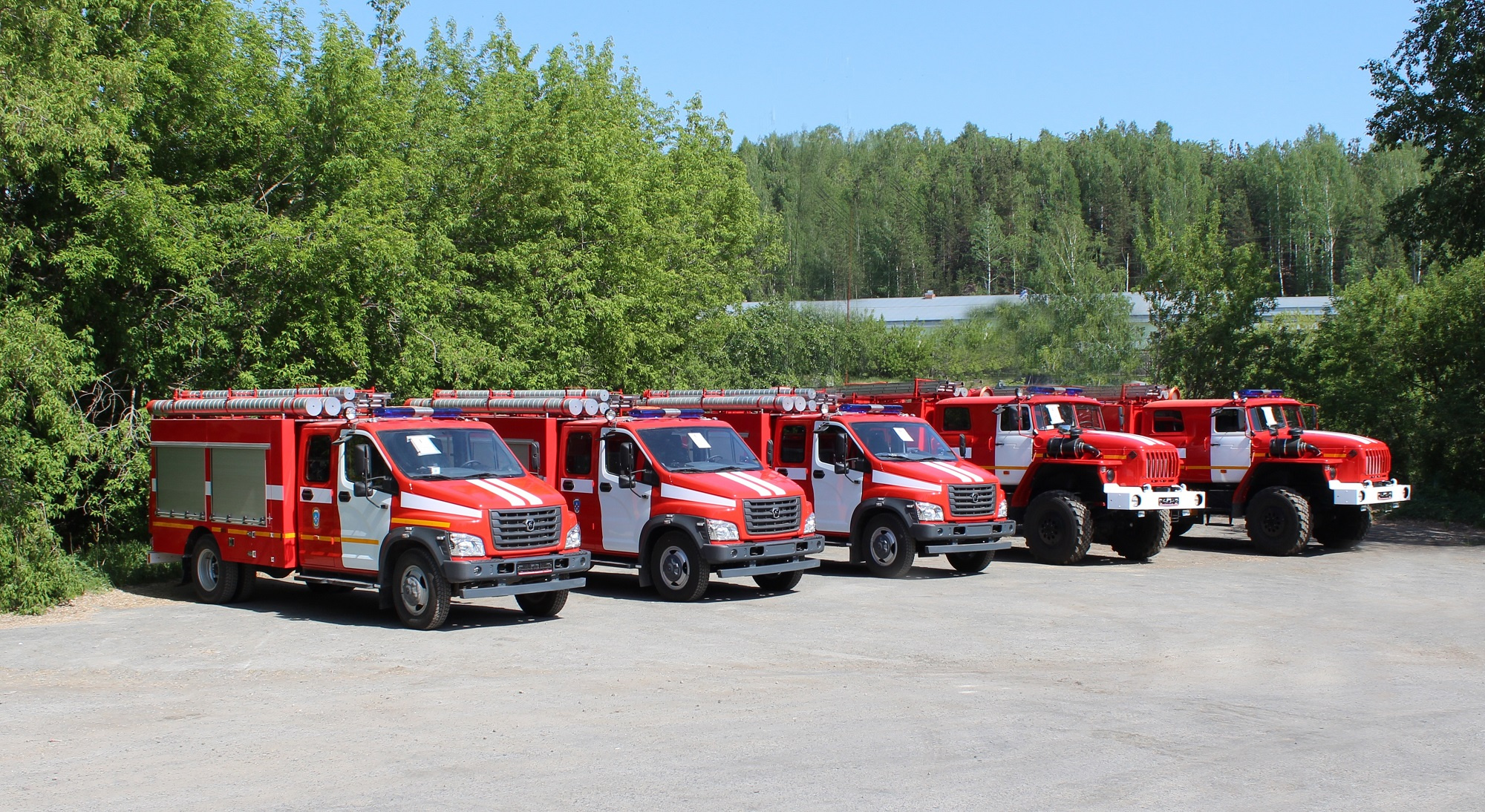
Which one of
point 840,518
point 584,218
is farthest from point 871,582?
point 584,218

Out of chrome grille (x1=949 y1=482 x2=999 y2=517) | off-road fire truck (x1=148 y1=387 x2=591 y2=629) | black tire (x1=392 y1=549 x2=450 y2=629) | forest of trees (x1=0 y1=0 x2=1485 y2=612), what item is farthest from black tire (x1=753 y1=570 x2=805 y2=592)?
forest of trees (x1=0 y1=0 x2=1485 y2=612)

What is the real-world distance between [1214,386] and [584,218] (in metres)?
20.4

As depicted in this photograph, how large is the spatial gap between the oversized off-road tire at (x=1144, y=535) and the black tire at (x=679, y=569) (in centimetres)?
778

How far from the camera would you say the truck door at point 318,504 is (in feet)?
44.7

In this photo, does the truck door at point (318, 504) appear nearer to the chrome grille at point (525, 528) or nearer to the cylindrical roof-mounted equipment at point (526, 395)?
the chrome grille at point (525, 528)

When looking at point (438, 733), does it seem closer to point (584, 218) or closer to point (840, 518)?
point (840, 518)

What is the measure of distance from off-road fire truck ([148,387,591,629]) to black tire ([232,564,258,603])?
2 centimetres

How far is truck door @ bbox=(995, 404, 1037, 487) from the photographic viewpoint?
66.3 feet

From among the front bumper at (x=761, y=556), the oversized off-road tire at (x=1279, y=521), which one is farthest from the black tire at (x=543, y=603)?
the oversized off-road tire at (x=1279, y=521)

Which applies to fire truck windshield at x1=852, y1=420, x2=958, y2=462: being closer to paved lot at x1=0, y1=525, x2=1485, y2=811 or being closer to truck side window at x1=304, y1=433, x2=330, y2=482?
paved lot at x1=0, y1=525, x2=1485, y2=811

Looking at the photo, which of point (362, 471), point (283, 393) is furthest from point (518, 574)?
point (283, 393)

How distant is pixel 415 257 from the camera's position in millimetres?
21156

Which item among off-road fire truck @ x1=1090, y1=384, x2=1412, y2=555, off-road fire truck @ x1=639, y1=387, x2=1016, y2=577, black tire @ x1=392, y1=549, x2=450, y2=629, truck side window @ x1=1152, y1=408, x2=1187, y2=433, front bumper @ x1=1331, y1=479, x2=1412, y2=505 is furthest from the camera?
truck side window @ x1=1152, y1=408, x2=1187, y2=433

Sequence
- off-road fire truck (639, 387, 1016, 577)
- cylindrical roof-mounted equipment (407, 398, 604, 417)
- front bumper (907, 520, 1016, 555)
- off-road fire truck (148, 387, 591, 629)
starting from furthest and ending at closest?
off-road fire truck (639, 387, 1016, 577), front bumper (907, 520, 1016, 555), cylindrical roof-mounted equipment (407, 398, 604, 417), off-road fire truck (148, 387, 591, 629)
